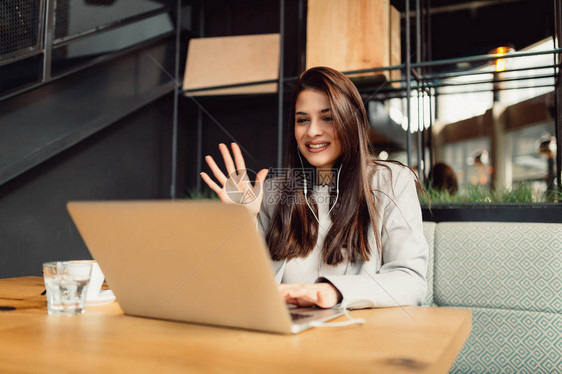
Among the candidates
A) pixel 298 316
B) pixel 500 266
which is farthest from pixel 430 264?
pixel 298 316

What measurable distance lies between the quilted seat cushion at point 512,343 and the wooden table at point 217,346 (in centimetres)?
65

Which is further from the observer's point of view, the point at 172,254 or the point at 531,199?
the point at 531,199

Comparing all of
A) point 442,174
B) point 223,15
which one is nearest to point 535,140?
point 442,174

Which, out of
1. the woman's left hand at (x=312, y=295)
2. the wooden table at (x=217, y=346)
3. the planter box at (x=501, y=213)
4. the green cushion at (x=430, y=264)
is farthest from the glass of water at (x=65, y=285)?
the planter box at (x=501, y=213)

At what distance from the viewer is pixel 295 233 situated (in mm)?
1356

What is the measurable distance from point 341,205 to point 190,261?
A: 0.77 metres

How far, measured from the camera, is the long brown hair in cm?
124

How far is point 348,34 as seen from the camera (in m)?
2.81

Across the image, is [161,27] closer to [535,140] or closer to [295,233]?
[295,233]

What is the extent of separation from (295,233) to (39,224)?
1715 mm

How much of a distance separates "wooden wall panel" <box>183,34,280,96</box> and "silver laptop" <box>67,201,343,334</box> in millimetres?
2580

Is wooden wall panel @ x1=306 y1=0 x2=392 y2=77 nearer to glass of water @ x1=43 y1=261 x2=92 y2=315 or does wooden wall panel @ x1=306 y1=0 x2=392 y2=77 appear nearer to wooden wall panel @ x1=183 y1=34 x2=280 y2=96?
wooden wall panel @ x1=183 y1=34 x2=280 y2=96

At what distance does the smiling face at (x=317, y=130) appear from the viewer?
1447mm

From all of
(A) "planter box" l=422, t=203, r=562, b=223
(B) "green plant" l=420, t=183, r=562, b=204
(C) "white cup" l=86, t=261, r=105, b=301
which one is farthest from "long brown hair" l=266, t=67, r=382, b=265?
(B) "green plant" l=420, t=183, r=562, b=204
